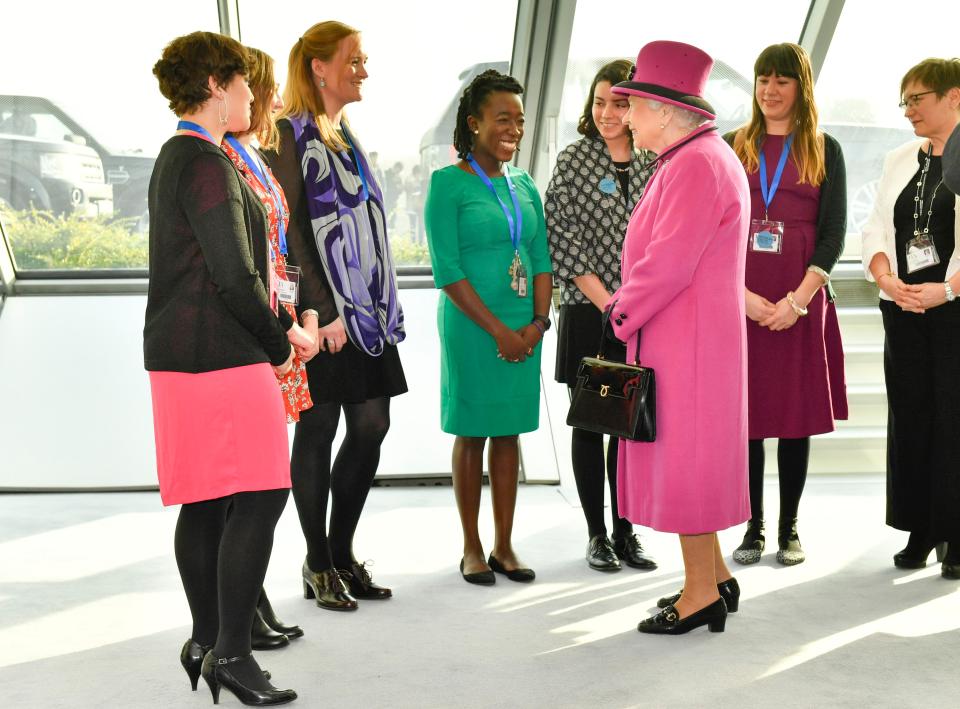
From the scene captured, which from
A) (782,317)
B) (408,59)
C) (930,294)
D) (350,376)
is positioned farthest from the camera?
(408,59)

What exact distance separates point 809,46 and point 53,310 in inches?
167

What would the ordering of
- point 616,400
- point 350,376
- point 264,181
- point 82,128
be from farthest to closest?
point 82,128, point 350,376, point 616,400, point 264,181

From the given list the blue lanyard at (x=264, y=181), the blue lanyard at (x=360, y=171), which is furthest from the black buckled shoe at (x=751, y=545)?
the blue lanyard at (x=264, y=181)

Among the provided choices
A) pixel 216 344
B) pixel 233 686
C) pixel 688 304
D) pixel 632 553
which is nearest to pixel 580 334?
pixel 632 553

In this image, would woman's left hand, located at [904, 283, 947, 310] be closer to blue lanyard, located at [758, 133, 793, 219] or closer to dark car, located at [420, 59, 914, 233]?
blue lanyard, located at [758, 133, 793, 219]

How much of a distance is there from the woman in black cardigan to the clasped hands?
1139 mm

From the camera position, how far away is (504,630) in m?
2.96

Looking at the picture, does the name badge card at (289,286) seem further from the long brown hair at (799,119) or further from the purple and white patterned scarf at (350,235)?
the long brown hair at (799,119)

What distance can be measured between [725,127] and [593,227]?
245cm

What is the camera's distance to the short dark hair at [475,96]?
11.2 ft

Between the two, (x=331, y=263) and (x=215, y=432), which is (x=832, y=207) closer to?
(x=331, y=263)

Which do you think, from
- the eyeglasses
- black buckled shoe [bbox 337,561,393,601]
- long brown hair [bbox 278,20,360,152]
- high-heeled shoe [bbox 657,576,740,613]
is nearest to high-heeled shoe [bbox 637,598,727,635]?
high-heeled shoe [bbox 657,576,740,613]

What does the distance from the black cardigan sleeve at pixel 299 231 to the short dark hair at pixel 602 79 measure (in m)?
1.08

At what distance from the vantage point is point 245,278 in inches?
86.9
